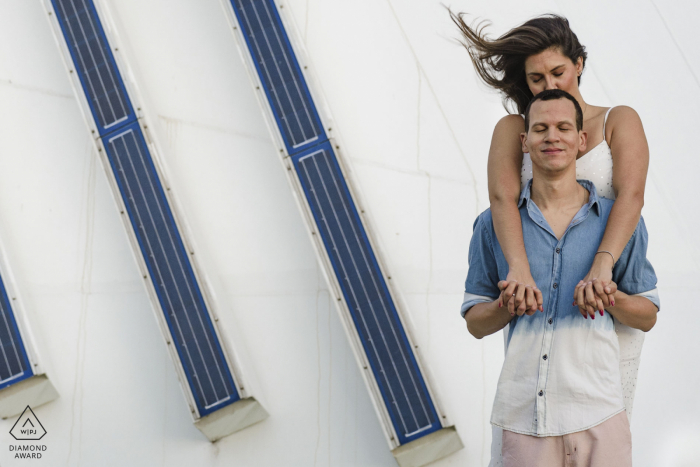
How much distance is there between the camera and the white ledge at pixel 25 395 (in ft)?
8.60

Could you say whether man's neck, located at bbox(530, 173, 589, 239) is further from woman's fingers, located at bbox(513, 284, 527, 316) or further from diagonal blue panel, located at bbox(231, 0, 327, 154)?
diagonal blue panel, located at bbox(231, 0, 327, 154)

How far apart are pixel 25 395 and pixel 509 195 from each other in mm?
2222

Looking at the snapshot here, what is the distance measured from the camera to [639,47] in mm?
2943

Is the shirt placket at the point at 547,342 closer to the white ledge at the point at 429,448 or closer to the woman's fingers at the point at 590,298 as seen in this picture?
the woman's fingers at the point at 590,298

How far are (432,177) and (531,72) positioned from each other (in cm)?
151

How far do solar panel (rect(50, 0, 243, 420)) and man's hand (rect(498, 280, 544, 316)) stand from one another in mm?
1691

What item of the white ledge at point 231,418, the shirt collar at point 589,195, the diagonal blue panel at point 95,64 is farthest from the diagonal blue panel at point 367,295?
the shirt collar at point 589,195

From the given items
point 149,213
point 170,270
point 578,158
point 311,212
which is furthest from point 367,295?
point 578,158

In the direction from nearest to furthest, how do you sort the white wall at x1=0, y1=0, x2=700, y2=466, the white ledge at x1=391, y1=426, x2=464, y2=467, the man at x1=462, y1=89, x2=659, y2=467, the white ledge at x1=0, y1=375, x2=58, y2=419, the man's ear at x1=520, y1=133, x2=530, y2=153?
the man at x1=462, y1=89, x2=659, y2=467 < the man's ear at x1=520, y1=133, x2=530, y2=153 < the white ledge at x1=391, y1=426, x2=464, y2=467 < the white ledge at x1=0, y1=375, x2=58, y2=419 < the white wall at x1=0, y1=0, x2=700, y2=466

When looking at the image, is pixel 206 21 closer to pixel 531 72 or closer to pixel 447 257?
pixel 447 257

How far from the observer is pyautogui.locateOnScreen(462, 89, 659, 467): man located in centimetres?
120

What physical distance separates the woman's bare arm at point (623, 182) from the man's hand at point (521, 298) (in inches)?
3.9

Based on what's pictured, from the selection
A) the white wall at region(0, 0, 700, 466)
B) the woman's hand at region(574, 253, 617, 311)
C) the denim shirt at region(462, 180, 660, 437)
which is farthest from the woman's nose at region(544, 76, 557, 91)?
the white wall at region(0, 0, 700, 466)

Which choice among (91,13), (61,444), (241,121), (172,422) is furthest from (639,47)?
(61,444)
